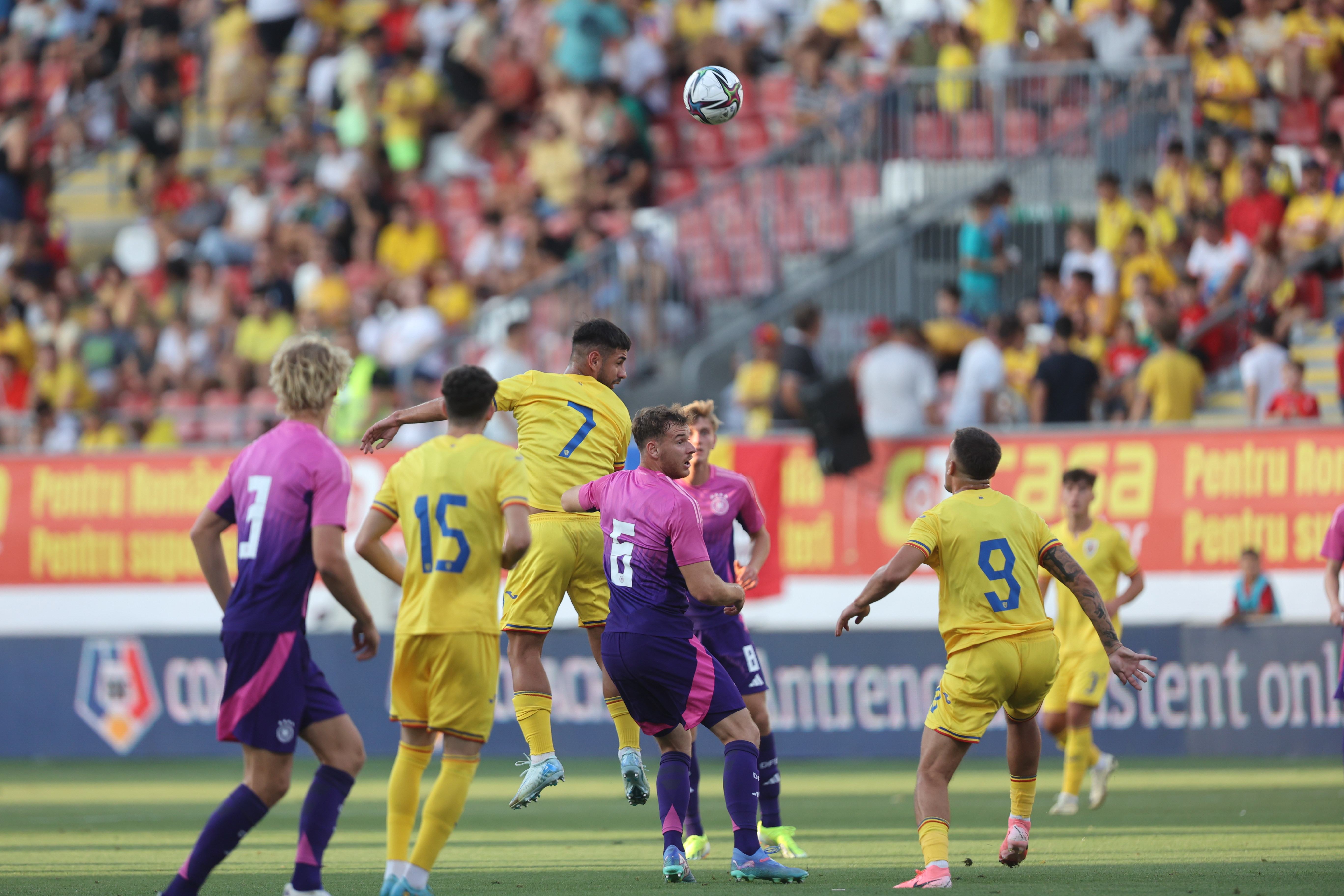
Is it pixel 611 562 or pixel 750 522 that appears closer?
pixel 611 562

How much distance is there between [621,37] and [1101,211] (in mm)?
Result: 7784

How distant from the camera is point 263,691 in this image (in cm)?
694

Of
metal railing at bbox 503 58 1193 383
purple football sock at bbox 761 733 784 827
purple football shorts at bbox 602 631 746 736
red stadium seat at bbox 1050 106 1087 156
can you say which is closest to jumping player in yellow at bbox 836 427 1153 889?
purple football shorts at bbox 602 631 746 736

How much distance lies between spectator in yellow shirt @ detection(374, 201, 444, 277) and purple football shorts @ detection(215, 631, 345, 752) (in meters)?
16.3

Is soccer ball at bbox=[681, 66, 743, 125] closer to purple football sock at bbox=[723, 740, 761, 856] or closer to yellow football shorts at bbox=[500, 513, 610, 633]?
yellow football shorts at bbox=[500, 513, 610, 633]

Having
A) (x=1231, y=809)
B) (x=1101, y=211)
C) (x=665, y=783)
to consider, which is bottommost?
(x=1231, y=809)

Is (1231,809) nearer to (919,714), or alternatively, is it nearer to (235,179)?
(919,714)

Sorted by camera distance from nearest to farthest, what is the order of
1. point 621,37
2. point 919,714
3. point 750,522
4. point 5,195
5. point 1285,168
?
point 750,522 < point 919,714 < point 1285,168 < point 621,37 < point 5,195

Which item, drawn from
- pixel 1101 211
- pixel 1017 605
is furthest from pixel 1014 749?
pixel 1101 211

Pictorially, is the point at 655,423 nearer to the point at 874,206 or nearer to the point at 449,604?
the point at 449,604

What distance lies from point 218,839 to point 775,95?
55.9 feet

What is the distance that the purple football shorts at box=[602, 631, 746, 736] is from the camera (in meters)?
8.18

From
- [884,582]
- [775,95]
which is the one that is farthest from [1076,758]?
[775,95]

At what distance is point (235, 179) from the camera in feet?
87.9
